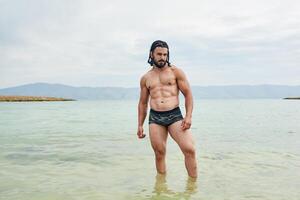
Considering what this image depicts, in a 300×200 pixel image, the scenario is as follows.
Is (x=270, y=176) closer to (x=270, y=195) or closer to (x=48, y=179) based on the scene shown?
(x=270, y=195)

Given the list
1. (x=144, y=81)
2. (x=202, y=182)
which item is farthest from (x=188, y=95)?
(x=202, y=182)

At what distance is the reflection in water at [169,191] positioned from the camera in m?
6.56

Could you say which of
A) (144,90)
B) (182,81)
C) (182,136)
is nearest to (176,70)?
(182,81)

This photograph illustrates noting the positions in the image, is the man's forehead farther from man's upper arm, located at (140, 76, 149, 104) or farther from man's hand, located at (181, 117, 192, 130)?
man's hand, located at (181, 117, 192, 130)

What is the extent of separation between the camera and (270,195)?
21.9ft

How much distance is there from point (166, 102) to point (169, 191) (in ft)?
5.46

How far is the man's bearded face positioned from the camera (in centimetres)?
726

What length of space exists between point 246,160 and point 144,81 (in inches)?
171

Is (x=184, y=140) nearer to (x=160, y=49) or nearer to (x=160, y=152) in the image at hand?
(x=160, y=152)

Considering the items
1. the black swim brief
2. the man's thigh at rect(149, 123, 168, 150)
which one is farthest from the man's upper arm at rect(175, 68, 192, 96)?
the man's thigh at rect(149, 123, 168, 150)

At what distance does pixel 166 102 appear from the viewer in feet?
24.6

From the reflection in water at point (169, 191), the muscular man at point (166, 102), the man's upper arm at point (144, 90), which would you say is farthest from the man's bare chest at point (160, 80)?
the reflection in water at point (169, 191)

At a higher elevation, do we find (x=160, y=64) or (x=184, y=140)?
(x=160, y=64)

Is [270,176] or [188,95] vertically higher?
[188,95]
